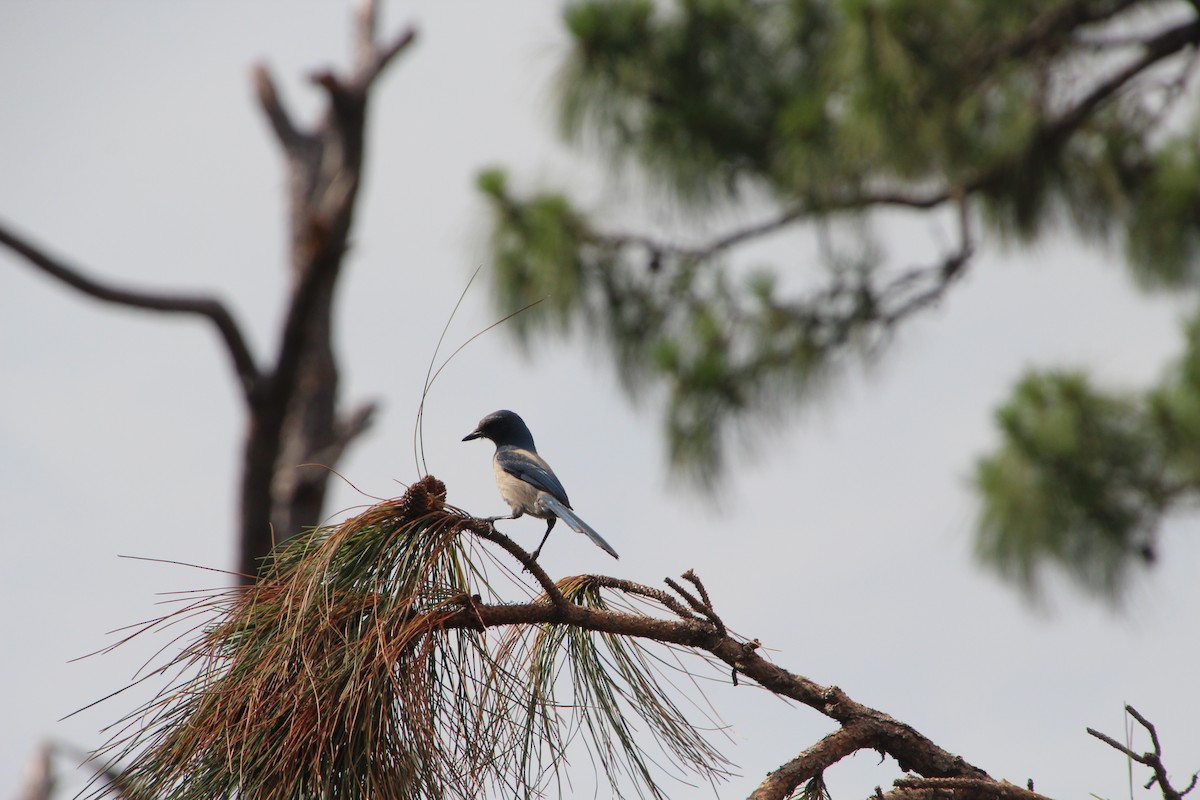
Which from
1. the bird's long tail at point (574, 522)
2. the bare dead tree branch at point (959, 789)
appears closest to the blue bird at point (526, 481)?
the bird's long tail at point (574, 522)

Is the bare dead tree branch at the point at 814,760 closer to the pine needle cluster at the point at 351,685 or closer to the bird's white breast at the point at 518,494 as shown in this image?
the pine needle cluster at the point at 351,685

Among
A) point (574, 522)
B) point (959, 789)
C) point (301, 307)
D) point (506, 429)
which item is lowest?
point (959, 789)

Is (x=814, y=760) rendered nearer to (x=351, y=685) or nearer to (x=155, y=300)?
(x=351, y=685)

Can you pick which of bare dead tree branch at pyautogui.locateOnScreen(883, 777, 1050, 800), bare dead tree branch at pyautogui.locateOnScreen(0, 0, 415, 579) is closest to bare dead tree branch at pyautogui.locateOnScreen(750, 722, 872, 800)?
bare dead tree branch at pyautogui.locateOnScreen(883, 777, 1050, 800)

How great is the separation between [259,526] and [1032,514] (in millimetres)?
4408

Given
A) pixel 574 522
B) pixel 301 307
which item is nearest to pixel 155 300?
pixel 301 307

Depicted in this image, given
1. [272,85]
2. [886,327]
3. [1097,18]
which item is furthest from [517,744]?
[272,85]

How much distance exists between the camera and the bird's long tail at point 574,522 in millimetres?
2482

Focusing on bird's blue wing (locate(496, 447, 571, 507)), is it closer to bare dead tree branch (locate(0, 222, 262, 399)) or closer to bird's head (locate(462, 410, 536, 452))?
bird's head (locate(462, 410, 536, 452))

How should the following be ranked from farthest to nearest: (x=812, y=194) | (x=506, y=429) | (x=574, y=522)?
(x=812, y=194) < (x=506, y=429) < (x=574, y=522)

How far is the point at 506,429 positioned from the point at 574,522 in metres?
0.84

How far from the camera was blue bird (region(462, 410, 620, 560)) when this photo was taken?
115 inches

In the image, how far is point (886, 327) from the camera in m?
6.30

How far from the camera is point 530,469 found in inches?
122
